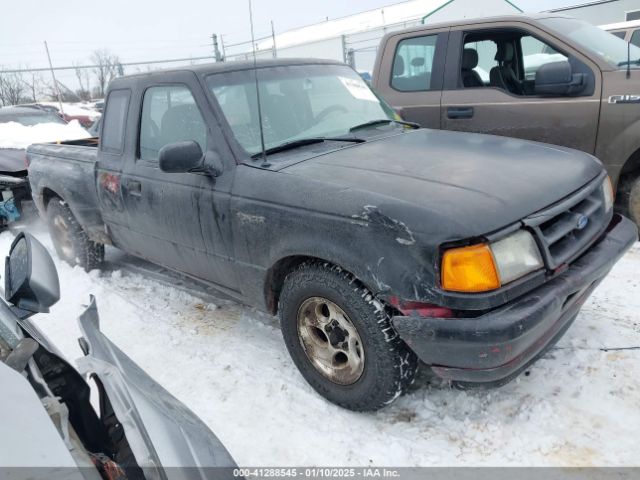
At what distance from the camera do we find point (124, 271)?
5.04 meters

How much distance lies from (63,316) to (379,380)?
2948 mm

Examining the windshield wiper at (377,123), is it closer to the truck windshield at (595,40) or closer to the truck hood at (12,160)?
the truck windshield at (595,40)

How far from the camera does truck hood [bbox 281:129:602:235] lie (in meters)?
2.18

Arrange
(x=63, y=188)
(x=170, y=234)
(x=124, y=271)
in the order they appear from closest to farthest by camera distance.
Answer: (x=170, y=234), (x=63, y=188), (x=124, y=271)

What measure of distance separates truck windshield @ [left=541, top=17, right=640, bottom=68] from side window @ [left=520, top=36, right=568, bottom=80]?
6.9 inches

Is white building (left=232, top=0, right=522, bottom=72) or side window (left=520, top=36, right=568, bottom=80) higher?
white building (left=232, top=0, right=522, bottom=72)

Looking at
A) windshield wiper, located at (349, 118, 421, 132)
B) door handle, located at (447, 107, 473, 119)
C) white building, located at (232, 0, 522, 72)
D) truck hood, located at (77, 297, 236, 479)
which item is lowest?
truck hood, located at (77, 297, 236, 479)

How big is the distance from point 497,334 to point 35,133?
8.44 meters

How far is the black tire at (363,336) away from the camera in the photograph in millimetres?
2326

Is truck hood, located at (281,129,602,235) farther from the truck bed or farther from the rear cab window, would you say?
the truck bed

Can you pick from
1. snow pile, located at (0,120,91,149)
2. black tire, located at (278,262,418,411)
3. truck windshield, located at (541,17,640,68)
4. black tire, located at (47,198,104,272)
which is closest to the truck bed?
black tire, located at (47,198,104,272)

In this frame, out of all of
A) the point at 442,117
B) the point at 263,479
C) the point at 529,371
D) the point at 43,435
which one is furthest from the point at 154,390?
the point at 442,117

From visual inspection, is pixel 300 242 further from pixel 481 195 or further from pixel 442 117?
pixel 442 117

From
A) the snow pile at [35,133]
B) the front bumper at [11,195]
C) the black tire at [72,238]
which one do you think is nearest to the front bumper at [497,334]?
the black tire at [72,238]
